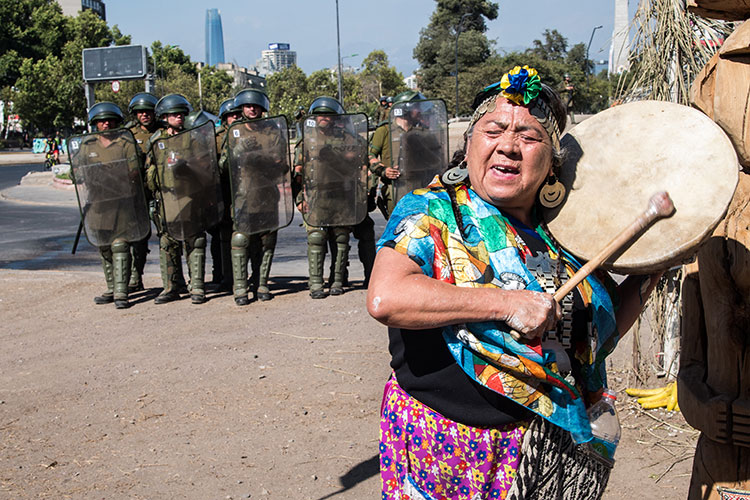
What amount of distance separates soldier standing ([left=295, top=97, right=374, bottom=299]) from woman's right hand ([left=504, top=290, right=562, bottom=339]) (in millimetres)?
6280

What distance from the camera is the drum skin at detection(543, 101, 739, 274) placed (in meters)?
2.00

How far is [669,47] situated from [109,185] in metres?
5.79

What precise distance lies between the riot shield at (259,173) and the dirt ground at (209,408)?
95 centimetres

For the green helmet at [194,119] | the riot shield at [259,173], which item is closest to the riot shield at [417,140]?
the riot shield at [259,173]

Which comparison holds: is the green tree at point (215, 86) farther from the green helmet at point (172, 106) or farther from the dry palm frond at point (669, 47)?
the dry palm frond at point (669, 47)

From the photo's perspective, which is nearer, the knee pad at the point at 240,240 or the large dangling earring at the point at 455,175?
the large dangling earring at the point at 455,175

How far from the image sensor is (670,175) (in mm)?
2064

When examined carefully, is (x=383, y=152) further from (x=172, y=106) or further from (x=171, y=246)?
(x=171, y=246)

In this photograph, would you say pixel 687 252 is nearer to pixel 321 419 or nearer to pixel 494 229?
pixel 494 229

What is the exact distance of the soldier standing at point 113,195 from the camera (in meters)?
7.95

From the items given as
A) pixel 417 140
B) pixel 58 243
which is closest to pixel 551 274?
pixel 417 140

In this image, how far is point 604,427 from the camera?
7.02 ft

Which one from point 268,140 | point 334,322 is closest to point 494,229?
point 334,322

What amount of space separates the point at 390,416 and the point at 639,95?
126 inches
